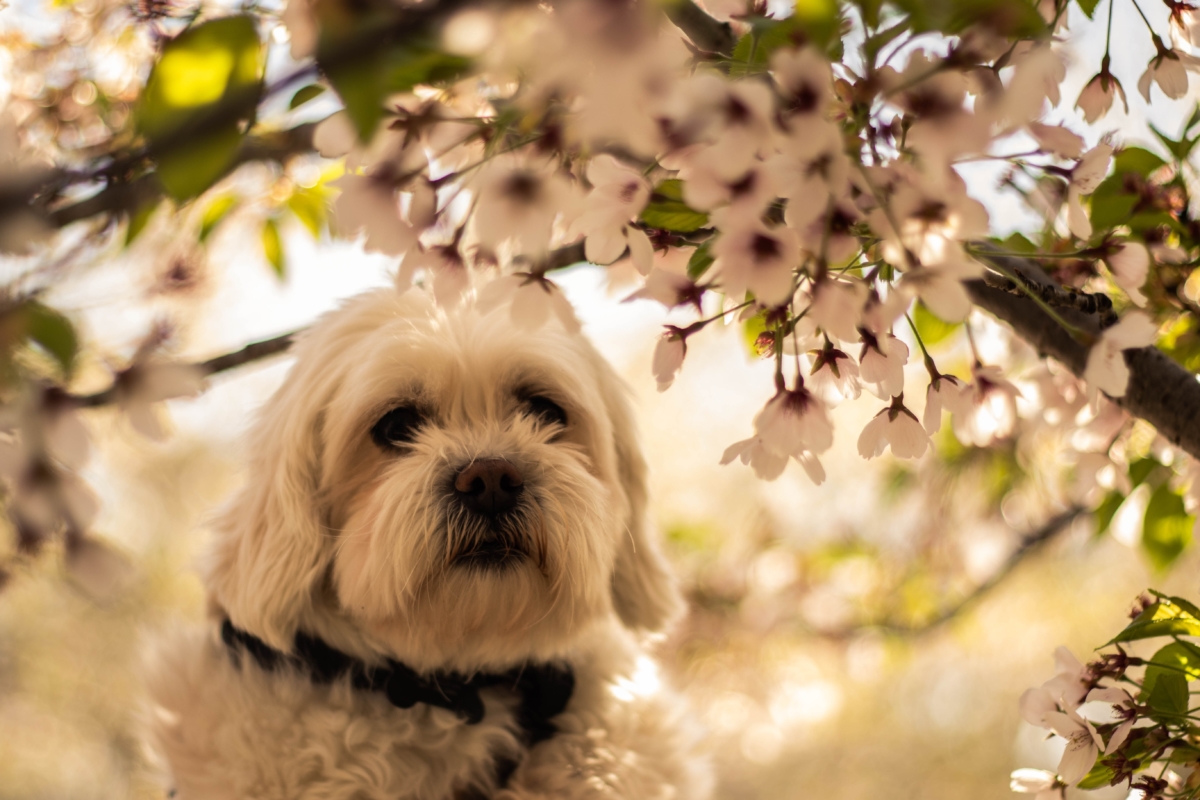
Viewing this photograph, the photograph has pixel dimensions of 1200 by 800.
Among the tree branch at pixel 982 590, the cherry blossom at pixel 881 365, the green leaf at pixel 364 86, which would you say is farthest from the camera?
the tree branch at pixel 982 590

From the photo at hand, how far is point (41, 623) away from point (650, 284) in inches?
A: 423

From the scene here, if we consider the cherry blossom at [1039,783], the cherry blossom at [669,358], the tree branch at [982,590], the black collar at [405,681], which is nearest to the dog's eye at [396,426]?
the black collar at [405,681]

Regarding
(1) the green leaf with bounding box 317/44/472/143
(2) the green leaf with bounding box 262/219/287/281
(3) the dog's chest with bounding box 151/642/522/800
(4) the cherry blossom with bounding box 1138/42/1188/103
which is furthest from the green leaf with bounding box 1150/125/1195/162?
(2) the green leaf with bounding box 262/219/287/281

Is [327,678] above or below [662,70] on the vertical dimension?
below

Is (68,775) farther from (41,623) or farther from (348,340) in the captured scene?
(348,340)

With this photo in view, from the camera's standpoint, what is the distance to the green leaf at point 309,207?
213 cm

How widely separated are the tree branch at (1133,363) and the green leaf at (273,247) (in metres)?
1.73

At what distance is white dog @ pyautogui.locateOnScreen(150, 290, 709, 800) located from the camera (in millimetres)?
1611

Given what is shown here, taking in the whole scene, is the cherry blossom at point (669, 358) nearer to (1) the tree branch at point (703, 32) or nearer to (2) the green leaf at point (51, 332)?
(1) the tree branch at point (703, 32)

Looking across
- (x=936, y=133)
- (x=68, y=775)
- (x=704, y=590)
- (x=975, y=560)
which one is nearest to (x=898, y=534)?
A: (x=975, y=560)

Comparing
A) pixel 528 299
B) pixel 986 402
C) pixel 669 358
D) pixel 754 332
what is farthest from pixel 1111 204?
pixel 528 299

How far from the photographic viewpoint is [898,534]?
183 inches

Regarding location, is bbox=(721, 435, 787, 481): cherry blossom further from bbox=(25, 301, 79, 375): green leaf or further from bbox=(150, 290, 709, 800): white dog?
bbox=(25, 301, 79, 375): green leaf

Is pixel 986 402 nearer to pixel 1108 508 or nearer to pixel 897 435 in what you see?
pixel 897 435
